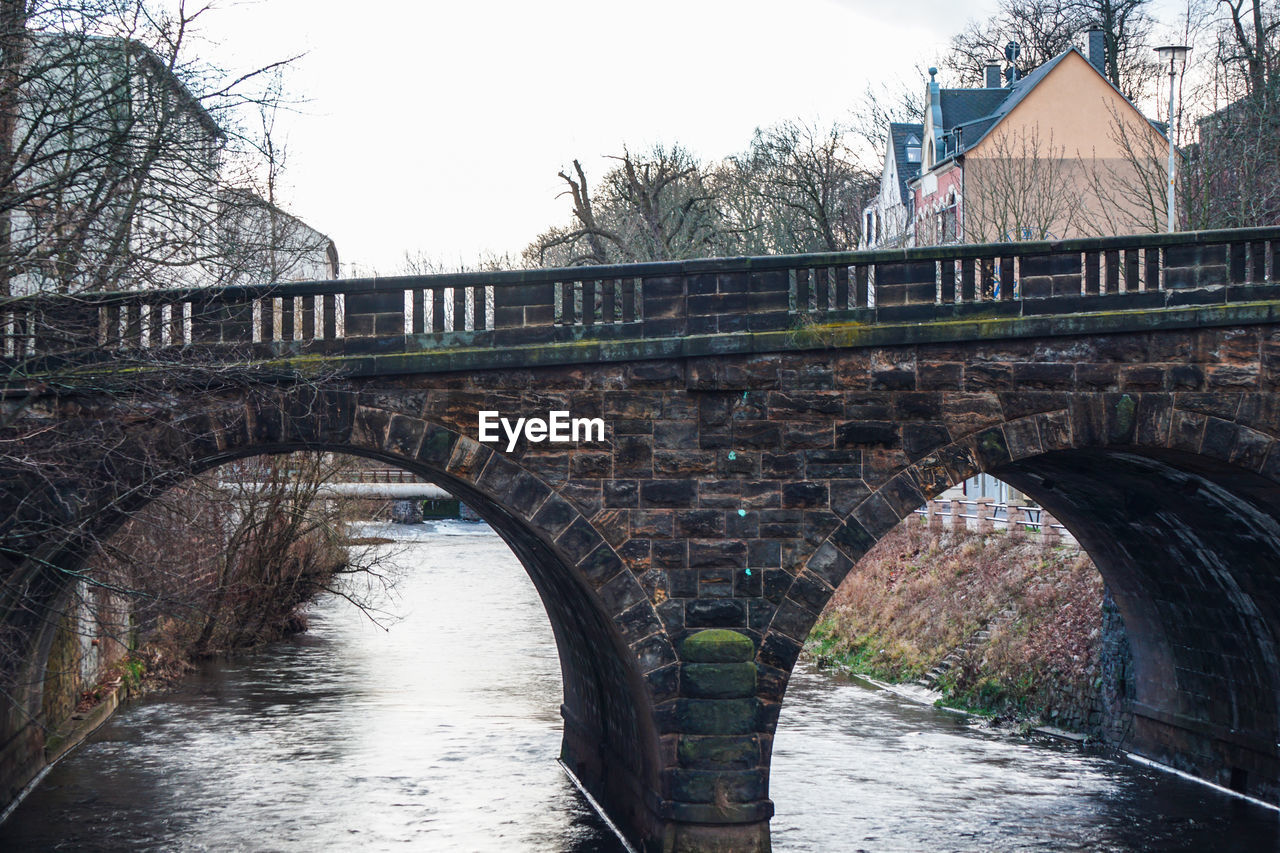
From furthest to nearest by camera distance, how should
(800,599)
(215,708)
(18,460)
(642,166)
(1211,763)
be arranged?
(642,166) → (215,708) → (1211,763) → (800,599) → (18,460)

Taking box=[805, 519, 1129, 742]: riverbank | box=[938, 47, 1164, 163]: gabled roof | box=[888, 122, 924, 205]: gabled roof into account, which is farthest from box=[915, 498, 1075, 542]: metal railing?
box=[888, 122, 924, 205]: gabled roof

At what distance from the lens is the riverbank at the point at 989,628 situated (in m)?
21.1

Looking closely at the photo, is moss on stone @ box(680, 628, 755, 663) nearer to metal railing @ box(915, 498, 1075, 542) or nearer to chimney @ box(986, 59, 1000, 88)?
metal railing @ box(915, 498, 1075, 542)

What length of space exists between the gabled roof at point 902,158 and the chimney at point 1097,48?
6.46 metres

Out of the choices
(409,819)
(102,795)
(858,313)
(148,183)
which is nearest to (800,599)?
(858,313)

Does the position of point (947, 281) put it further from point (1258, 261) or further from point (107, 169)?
point (107, 169)

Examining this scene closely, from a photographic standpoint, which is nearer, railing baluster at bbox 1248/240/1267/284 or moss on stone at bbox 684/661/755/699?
moss on stone at bbox 684/661/755/699

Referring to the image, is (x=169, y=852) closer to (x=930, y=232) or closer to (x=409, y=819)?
(x=409, y=819)

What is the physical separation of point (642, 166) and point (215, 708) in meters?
23.2

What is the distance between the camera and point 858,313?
13094 mm

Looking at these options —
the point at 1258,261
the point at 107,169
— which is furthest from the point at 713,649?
the point at 107,169

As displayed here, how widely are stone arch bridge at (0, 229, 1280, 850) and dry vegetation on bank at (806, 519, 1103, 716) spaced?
876cm

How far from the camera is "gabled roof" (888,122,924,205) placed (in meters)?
47.4

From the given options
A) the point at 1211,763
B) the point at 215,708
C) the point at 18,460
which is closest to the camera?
the point at 18,460
